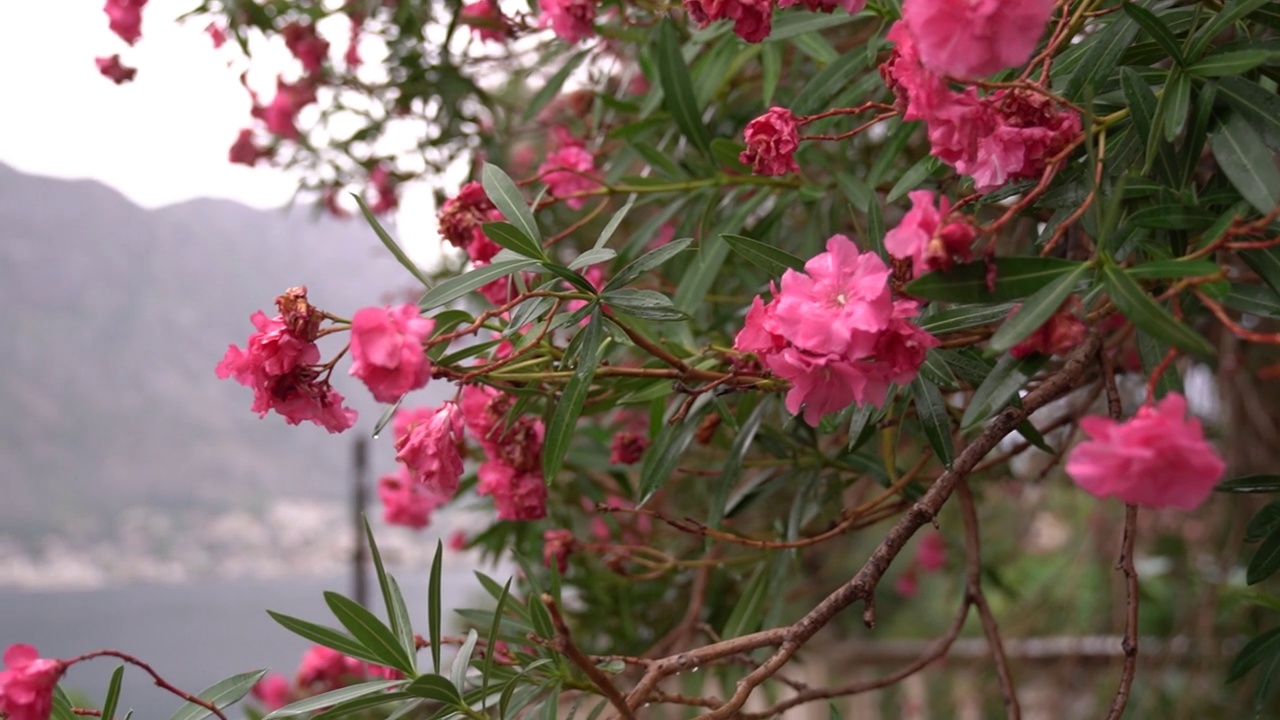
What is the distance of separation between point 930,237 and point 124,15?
129cm

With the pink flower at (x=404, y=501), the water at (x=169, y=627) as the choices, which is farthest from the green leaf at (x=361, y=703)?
the water at (x=169, y=627)

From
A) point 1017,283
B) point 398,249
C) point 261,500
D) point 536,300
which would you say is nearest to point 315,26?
point 398,249

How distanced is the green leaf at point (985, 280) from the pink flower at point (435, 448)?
1.31 feet

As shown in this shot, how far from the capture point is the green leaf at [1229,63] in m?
0.68

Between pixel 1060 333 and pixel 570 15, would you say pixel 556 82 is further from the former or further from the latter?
pixel 1060 333

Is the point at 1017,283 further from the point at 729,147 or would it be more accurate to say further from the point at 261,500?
the point at 261,500

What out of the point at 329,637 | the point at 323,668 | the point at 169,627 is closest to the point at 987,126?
the point at 329,637

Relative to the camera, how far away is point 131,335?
2.72m

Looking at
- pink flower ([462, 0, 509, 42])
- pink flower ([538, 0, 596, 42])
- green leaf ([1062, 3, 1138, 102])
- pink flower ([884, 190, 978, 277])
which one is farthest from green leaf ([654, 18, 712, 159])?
pink flower ([884, 190, 978, 277])

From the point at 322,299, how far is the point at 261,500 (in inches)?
30.4

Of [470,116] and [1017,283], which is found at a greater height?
[470,116]

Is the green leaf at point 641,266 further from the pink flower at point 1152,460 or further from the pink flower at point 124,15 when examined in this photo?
the pink flower at point 124,15

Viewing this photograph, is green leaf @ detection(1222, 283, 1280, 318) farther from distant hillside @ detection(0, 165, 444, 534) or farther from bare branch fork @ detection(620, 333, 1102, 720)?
distant hillside @ detection(0, 165, 444, 534)

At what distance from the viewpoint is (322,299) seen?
8.18 feet
